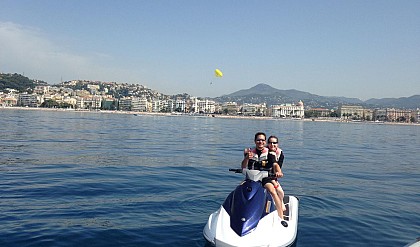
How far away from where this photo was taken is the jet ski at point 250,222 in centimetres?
577

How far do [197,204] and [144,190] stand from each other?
201 cm

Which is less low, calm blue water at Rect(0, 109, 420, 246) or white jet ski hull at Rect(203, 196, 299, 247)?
white jet ski hull at Rect(203, 196, 299, 247)

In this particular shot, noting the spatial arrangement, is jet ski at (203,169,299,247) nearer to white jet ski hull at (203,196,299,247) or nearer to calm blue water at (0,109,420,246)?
white jet ski hull at (203,196,299,247)

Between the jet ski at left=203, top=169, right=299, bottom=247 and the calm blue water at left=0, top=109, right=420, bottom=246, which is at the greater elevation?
the jet ski at left=203, top=169, right=299, bottom=247

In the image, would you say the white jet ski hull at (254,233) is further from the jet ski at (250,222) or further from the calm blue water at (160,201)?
the calm blue water at (160,201)

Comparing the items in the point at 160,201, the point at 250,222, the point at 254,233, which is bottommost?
the point at 160,201

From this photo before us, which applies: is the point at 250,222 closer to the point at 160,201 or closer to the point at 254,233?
the point at 254,233

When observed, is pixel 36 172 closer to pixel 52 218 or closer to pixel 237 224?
pixel 52 218

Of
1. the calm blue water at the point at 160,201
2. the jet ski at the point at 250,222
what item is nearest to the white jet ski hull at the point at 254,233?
the jet ski at the point at 250,222

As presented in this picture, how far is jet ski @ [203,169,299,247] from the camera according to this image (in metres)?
5.77

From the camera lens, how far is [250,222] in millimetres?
5891

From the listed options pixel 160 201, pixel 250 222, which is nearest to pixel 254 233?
pixel 250 222

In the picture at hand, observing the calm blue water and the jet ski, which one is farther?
the calm blue water

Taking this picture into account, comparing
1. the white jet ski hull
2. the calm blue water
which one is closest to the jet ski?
the white jet ski hull
